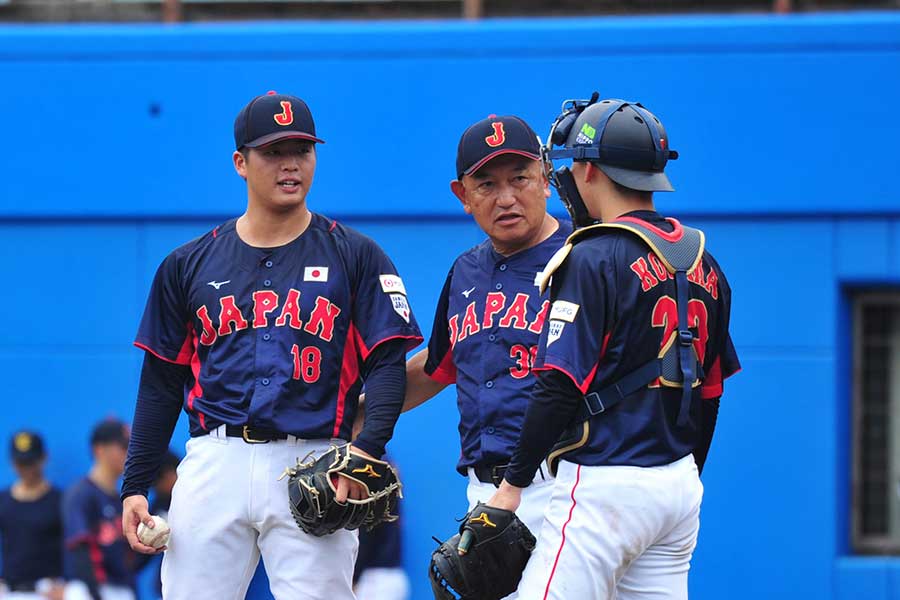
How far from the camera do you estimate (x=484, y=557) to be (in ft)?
11.7

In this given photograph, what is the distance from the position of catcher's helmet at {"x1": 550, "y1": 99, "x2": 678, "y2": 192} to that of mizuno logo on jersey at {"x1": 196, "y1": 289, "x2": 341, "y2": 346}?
Answer: 3.12 feet

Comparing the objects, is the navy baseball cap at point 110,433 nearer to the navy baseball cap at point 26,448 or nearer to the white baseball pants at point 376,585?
the navy baseball cap at point 26,448

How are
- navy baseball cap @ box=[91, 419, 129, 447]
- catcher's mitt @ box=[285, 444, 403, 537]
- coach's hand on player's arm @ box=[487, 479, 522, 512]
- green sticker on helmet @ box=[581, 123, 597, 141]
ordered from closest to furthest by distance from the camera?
coach's hand on player's arm @ box=[487, 479, 522, 512] < green sticker on helmet @ box=[581, 123, 597, 141] < catcher's mitt @ box=[285, 444, 403, 537] < navy baseball cap @ box=[91, 419, 129, 447]

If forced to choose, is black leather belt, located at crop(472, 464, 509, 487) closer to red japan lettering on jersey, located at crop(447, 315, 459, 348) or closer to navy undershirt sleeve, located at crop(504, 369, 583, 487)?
red japan lettering on jersey, located at crop(447, 315, 459, 348)

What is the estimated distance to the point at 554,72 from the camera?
7207 millimetres

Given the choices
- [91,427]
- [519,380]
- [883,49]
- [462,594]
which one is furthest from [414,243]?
[462,594]

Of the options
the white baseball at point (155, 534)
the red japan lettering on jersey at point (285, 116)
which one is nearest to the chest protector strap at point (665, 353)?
the red japan lettering on jersey at point (285, 116)

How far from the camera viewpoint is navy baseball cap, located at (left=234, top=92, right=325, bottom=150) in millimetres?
4074

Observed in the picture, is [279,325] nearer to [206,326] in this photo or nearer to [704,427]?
[206,326]

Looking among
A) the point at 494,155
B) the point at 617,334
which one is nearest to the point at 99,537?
the point at 494,155

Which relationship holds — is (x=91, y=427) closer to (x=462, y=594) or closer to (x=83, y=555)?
(x=83, y=555)

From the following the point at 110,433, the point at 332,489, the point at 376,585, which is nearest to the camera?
the point at 332,489

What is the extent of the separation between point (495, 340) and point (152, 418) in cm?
119

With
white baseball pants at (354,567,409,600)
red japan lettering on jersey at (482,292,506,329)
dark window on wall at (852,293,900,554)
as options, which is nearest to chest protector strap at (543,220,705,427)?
red japan lettering on jersey at (482,292,506,329)
